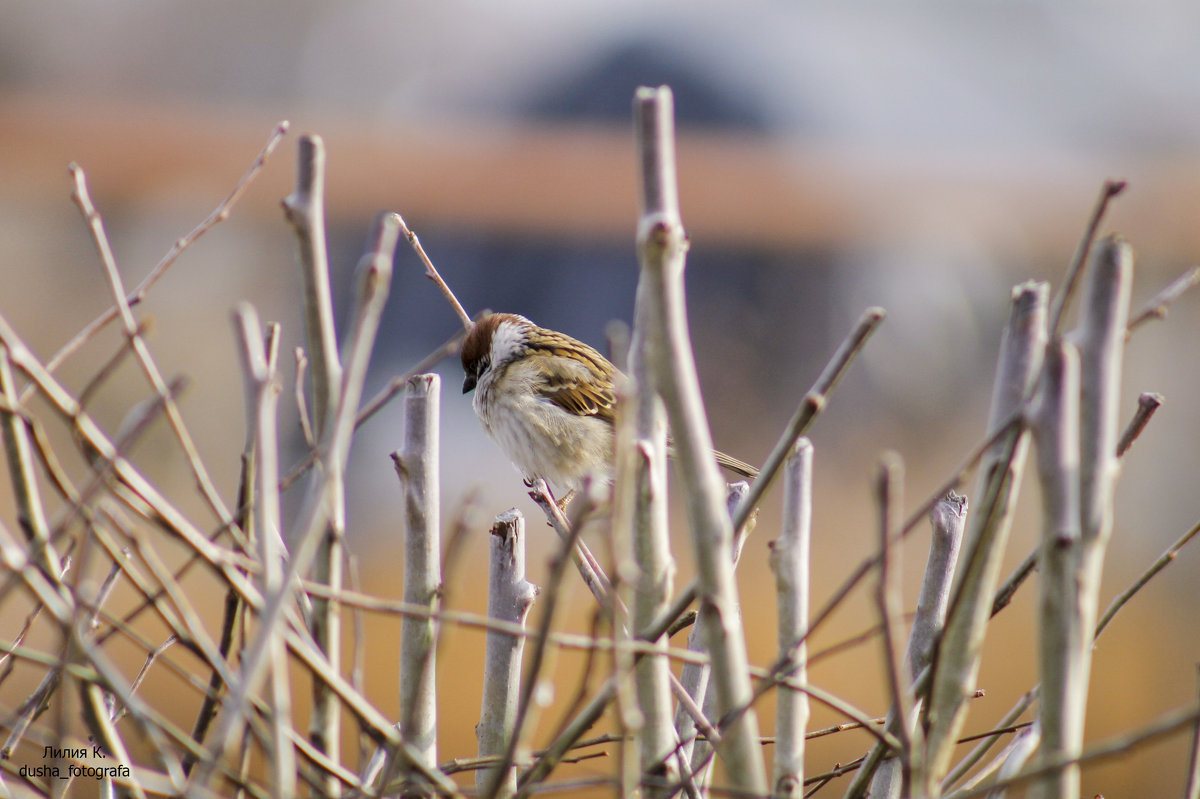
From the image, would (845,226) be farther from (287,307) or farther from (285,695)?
(285,695)

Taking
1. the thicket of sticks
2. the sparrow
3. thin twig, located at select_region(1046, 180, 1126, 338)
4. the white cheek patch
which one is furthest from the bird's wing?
thin twig, located at select_region(1046, 180, 1126, 338)

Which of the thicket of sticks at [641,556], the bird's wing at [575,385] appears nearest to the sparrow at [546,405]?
the bird's wing at [575,385]

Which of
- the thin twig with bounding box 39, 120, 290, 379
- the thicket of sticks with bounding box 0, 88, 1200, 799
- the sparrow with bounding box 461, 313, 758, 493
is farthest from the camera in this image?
the sparrow with bounding box 461, 313, 758, 493

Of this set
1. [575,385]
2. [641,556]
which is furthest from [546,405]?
[641,556]

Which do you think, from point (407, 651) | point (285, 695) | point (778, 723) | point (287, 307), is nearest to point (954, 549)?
point (778, 723)

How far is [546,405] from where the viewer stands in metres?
3.40

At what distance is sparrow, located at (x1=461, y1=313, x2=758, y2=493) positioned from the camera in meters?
3.39

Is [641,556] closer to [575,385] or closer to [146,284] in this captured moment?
[146,284]

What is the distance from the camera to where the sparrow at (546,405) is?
3391 millimetres

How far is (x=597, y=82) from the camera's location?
7.47m

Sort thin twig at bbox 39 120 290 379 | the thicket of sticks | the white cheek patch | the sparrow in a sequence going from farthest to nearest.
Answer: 1. the white cheek patch
2. the sparrow
3. thin twig at bbox 39 120 290 379
4. the thicket of sticks

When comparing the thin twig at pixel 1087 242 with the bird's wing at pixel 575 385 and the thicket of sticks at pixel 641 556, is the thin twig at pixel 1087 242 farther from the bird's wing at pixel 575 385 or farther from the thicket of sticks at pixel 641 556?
the bird's wing at pixel 575 385

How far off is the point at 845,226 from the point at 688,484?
527 centimetres

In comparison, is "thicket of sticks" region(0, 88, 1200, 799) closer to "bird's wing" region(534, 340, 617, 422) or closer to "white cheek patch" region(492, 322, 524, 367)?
"bird's wing" region(534, 340, 617, 422)
